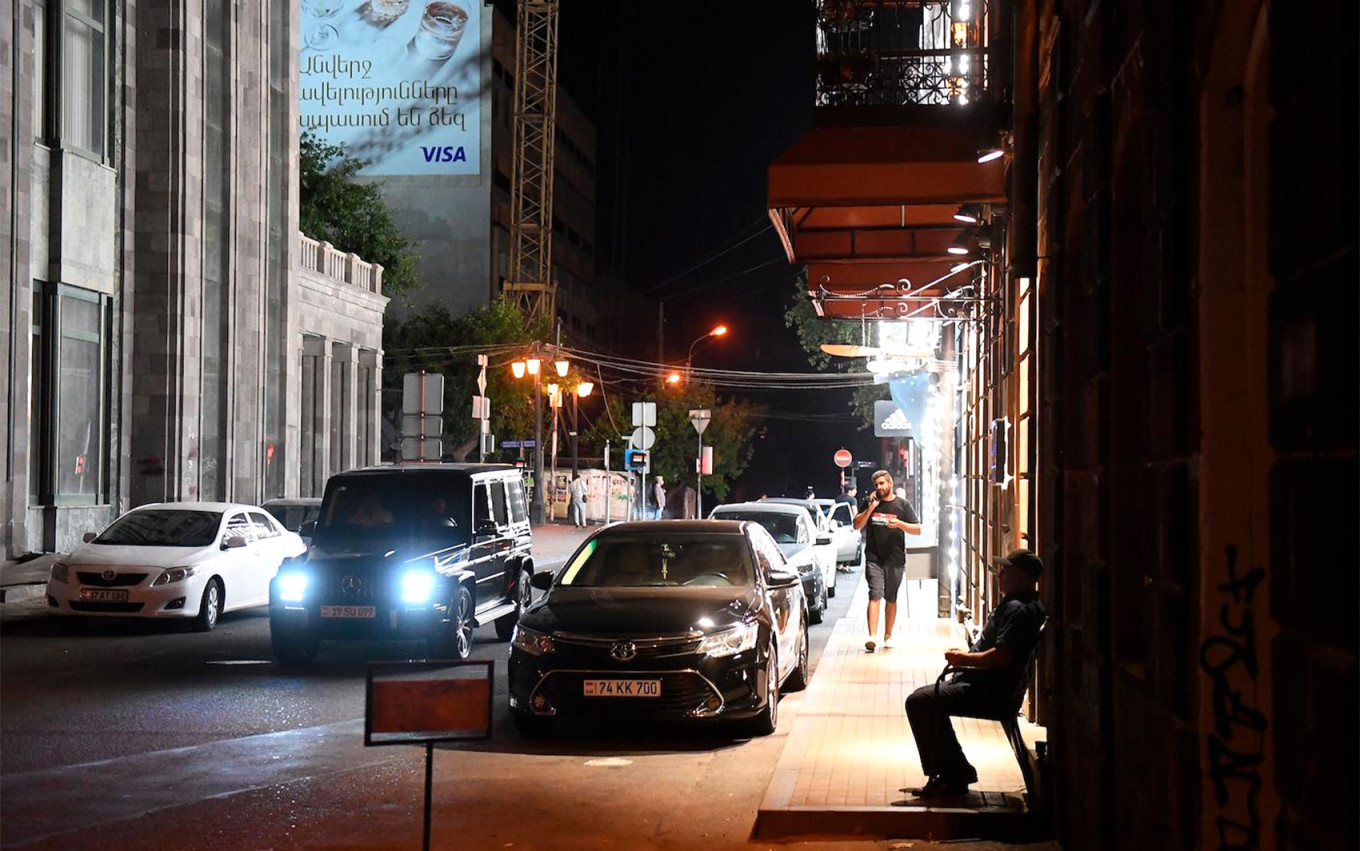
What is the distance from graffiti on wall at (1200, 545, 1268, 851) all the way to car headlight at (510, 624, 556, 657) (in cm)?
734

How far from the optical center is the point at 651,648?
1136 cm

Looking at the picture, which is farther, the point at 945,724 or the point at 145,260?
the point at 145,260

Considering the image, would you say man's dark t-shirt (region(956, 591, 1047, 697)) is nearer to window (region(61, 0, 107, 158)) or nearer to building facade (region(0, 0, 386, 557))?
building facade (region(0, 0, 386, 557))

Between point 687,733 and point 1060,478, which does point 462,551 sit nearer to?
point 687,733

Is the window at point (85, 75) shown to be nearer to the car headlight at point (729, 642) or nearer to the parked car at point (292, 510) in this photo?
the parked car at point (292, 510)

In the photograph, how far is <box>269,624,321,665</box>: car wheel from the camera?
16.1 meters

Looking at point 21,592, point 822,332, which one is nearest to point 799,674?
point 21,592

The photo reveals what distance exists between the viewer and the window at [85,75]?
29875 millimetres

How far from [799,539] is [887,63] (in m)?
12.6

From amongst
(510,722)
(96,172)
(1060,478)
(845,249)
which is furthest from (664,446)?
(1060,478)

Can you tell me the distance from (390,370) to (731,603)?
62.3 meters

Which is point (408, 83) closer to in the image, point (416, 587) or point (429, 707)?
point (416, 587)

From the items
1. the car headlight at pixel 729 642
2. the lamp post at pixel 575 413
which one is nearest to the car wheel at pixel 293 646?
the car headlight at pixel 729 642

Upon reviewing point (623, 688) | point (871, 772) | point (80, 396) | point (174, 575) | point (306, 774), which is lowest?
point (306, 774)
